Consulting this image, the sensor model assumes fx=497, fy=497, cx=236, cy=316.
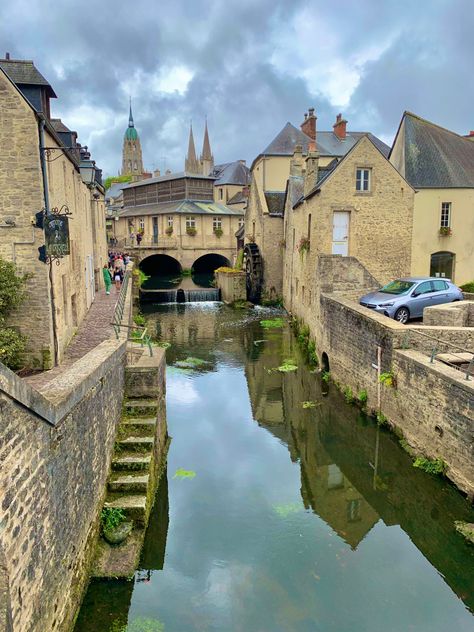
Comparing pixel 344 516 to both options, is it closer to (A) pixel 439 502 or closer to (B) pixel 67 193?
(A) pixel 439 502

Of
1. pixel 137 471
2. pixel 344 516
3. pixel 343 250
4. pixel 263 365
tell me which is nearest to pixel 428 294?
pixel 343 250

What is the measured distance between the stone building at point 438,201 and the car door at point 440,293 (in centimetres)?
742

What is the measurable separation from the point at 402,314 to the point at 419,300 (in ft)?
2.32

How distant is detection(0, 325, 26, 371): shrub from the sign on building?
1.87 m

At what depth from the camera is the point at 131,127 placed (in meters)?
120

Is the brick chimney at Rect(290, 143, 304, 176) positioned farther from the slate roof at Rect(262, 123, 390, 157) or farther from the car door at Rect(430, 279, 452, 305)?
the car door at Rect(430, 279, 452, 305)

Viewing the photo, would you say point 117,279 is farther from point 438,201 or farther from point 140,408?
point 140,408

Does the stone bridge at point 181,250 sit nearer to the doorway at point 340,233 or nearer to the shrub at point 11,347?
the doorway at point 340,233

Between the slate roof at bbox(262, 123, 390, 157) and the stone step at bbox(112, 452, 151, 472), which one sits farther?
the slate roof at bbox(262, 123, 390, 157)

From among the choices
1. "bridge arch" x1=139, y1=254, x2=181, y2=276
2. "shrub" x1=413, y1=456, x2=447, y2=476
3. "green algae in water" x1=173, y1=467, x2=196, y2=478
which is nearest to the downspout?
"green algae in water" x1=173, y1=467, x2=196, y2=478

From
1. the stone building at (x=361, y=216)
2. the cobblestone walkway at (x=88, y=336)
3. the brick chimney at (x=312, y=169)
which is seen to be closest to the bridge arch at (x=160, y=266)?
the cobblestone walkway at (x=88, y=336)

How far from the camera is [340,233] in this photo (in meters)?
19.6

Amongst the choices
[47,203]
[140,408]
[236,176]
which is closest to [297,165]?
[47,203]

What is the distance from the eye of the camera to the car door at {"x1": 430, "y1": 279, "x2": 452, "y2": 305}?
15008mm
